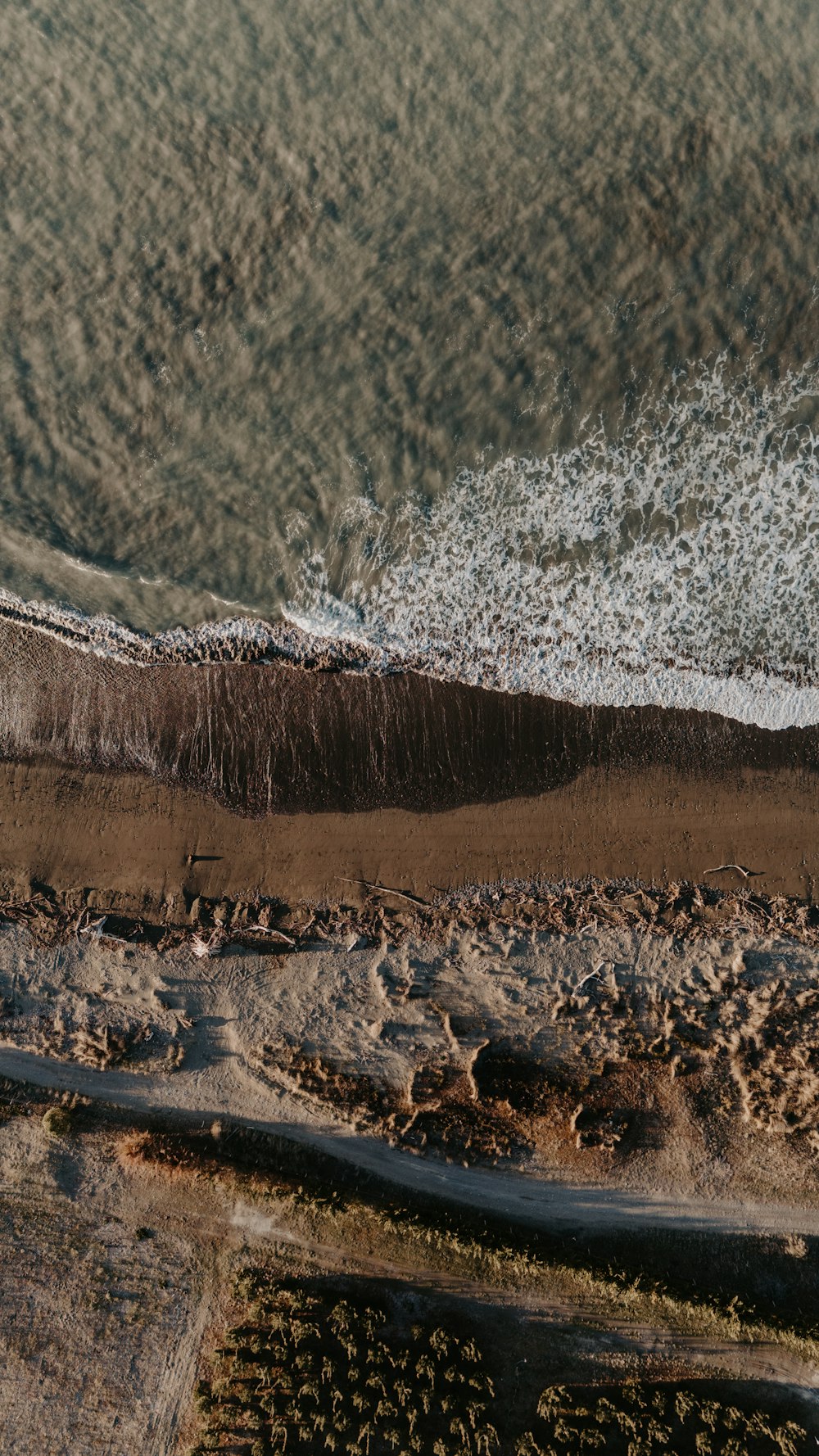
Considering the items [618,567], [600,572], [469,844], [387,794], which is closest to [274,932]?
[387,794]

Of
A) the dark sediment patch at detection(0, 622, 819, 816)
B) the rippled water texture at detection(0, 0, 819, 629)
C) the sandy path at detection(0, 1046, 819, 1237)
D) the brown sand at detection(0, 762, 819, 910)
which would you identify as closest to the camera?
the sandy path at detection(0, 1046, 819, 1237)

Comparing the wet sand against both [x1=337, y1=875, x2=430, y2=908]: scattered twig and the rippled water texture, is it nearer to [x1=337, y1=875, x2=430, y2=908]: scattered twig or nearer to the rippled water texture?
[x1=337, y1=875, x2=430, y2=908]: scattered twig

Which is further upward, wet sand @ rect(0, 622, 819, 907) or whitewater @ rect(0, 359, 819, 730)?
whitewater @ rect(0, 359, 819, 730)

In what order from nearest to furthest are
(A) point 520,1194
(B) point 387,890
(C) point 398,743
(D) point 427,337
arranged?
(A) point 520,1194 < (D) point 427,337 < (B) point 387,890 < (C) point 398,743

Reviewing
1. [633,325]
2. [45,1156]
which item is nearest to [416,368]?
[633,325]

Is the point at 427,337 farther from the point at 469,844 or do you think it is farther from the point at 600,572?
the point at 469,844

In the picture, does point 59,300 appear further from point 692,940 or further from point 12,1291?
point 12,1291

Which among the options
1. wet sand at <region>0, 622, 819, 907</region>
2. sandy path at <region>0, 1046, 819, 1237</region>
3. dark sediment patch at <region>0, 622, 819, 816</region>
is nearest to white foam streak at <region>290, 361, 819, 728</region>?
dark sediment patch at <region>0, 622, 819, 816</region>

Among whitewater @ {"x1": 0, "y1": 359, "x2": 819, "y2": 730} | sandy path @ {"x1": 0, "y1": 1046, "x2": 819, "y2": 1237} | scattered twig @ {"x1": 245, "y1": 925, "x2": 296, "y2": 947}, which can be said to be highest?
whitewater @ {"x1": 0, "y1": 359, "x2": 819, "y2": 730}
